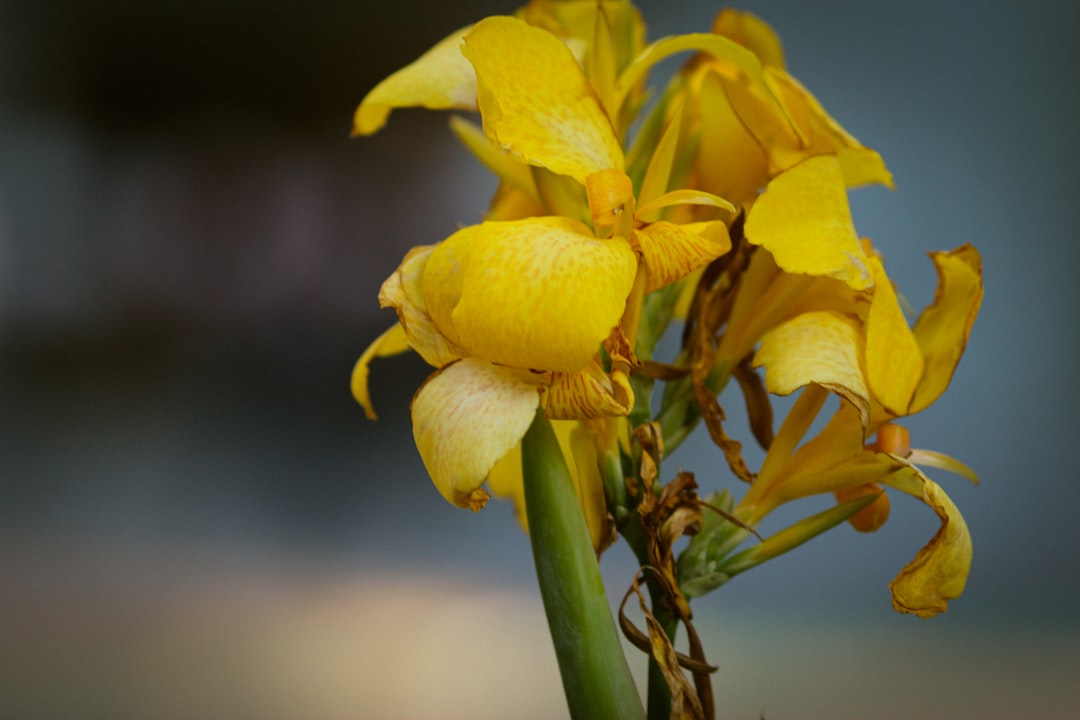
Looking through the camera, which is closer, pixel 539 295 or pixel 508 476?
pixel 539 295

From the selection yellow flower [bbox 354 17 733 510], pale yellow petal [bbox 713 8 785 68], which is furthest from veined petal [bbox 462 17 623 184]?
pale yellow petal [bbox 713 8 785 68]

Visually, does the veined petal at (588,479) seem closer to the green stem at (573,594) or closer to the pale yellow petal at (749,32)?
the green stem at (573,594)

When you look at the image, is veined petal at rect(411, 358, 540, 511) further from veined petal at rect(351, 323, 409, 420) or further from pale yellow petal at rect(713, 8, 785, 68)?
pale yellow petal at rect(713, 8, 785, 68)

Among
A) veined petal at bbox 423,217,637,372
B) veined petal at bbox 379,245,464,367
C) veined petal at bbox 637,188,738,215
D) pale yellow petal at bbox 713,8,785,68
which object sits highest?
pale yellow petal at bbox 713,8,785,68

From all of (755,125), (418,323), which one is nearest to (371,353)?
(418,323)

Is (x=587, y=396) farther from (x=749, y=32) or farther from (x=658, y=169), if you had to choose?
(x=749, y=32)

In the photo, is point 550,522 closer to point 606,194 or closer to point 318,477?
point 606,194
